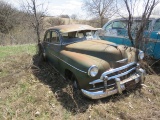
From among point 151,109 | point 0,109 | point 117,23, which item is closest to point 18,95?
point 0,109


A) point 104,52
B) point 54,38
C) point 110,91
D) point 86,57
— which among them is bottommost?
point 110,91

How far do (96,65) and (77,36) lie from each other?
5.86 ft

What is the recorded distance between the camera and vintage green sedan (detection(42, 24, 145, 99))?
3.60 meters

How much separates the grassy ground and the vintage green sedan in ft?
0.91

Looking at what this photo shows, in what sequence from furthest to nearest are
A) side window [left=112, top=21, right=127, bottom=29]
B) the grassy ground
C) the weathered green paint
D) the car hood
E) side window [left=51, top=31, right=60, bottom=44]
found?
side window [left=112, top=21, right=127, bottom=29] < side window [left=51, top=31, right=60, bottom=44] < the car hood < the weathered green paint < the grassy ground

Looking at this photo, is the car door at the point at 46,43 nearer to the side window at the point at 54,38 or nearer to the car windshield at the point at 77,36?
the side window at the point at 54,38

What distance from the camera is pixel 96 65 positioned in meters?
3.62

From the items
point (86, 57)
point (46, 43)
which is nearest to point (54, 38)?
point (46, 43)

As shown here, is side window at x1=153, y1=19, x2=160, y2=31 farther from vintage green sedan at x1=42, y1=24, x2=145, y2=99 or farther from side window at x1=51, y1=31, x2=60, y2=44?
side window at x1=51, y1=31, x2=60, y2=44

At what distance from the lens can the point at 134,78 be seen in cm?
397

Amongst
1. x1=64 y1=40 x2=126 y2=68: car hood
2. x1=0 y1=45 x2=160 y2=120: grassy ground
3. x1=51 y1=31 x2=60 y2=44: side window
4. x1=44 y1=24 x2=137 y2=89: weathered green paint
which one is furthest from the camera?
x1=51 y1=31 x2=60 y2=44: side window

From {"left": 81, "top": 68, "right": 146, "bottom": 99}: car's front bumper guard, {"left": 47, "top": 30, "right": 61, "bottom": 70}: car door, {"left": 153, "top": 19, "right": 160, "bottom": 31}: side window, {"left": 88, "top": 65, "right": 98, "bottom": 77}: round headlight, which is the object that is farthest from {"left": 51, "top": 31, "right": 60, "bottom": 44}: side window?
{"left": 153, "top": 19, "right": 160, "bottom": 31}: side window

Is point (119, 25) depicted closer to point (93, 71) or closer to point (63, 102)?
point (93, 71)

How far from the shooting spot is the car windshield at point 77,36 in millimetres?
4980
